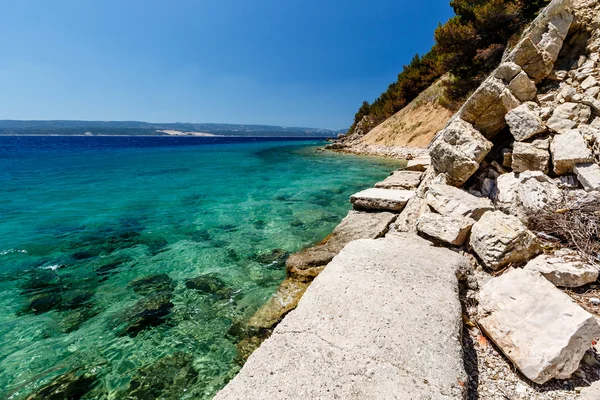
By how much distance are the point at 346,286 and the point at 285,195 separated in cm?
962

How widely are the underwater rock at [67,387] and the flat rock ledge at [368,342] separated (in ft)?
7.96

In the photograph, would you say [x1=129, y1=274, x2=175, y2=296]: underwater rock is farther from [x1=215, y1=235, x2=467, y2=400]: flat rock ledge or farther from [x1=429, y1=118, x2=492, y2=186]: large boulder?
[x1=429, y1=118, x2=492, y2=186]: large boulder

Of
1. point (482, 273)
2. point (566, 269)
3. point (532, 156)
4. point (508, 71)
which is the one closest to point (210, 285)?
point (482, 273)

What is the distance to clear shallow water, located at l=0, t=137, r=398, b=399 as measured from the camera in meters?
3.51

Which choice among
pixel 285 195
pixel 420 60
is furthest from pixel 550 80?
pixel 420 60

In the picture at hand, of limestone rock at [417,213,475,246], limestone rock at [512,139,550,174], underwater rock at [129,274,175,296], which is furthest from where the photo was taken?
underwater rock at [129,274,175,296]

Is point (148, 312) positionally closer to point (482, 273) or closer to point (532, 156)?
point (482, 273)

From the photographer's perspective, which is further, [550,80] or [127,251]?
[127,251]

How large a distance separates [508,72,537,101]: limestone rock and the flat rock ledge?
3.98 meters

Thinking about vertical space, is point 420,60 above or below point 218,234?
above

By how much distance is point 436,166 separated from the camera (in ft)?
19.2

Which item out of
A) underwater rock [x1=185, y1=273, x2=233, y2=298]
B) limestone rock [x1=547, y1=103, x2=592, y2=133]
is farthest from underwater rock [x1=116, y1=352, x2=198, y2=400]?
limestone rock [x1=547, y1=103, x2=592, y2=133]

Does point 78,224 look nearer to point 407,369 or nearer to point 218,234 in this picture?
point 218,234

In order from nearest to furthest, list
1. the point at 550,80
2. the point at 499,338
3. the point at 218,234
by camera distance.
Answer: the point at 499,338, the point at 550,80, the point at 218,234
